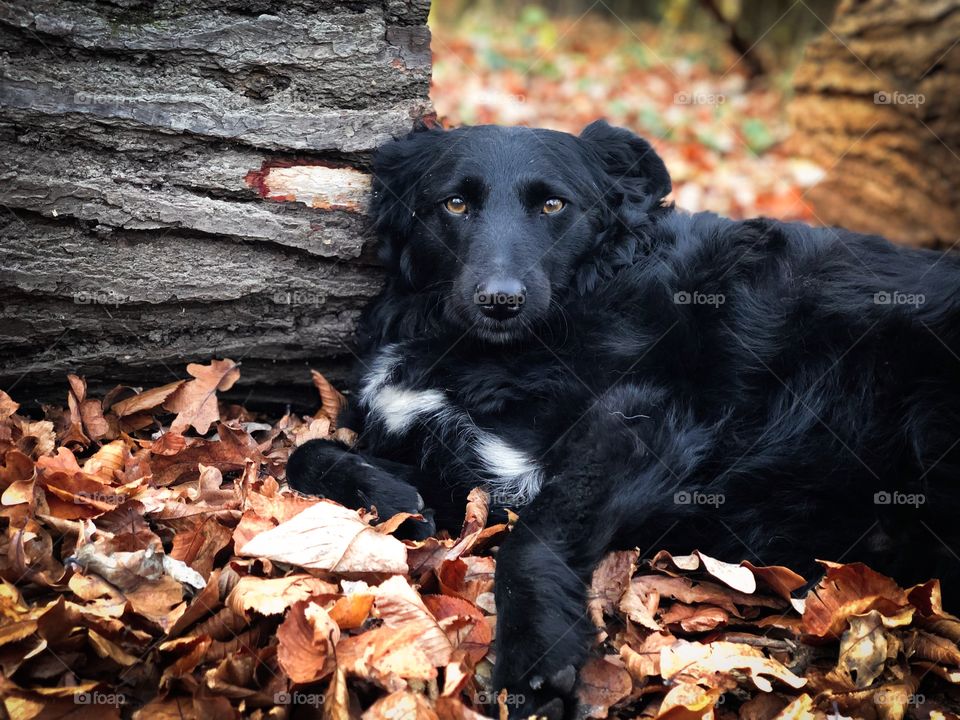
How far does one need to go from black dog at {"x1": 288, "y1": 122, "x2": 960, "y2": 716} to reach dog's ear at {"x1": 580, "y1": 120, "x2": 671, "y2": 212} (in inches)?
8.0

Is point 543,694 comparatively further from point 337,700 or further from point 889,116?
point 889,116

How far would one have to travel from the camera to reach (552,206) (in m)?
3.32

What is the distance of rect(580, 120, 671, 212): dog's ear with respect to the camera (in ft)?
11.6

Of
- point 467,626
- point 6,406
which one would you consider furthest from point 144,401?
point 467,626

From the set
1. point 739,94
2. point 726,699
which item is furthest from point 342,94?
point 739,94

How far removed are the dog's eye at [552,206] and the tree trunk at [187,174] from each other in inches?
25.6

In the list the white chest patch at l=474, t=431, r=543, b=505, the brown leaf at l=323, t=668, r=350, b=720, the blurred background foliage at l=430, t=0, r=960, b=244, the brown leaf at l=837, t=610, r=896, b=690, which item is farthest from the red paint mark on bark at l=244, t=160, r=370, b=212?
the blurred background foliage at l=430, t=0, r=960, b=244

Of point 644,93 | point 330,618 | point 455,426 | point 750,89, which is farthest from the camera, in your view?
point 750,89

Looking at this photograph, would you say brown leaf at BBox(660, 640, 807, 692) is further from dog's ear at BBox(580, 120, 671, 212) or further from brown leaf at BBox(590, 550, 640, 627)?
dog's ear at BBox(580, 120, 671, 212)

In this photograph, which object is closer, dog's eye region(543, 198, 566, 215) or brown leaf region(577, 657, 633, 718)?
brown leaf region(577, 657, 633, 718)

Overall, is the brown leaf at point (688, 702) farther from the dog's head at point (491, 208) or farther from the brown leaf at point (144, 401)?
the brown leaf at point (144, 401)

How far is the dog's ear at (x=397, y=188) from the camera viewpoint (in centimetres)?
335

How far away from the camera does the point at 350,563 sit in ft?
7.86

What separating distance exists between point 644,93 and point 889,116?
4.82m
